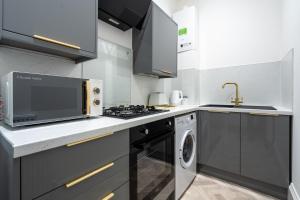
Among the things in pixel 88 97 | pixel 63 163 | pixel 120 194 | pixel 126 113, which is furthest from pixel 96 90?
pixel 120 194

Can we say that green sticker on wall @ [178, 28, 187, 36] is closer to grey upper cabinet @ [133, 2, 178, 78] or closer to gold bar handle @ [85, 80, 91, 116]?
grey upper cabinet @ [133, 2, 178, 78]

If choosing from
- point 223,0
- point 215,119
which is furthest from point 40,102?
point 223,0

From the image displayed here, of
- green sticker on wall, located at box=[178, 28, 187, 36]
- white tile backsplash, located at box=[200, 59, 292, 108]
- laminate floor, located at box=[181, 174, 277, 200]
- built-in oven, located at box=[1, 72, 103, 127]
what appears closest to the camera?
built-in oven, located at box=[1, 72, 103, 127]

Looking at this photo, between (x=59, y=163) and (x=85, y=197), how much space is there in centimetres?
22

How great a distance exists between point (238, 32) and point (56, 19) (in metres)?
2.31

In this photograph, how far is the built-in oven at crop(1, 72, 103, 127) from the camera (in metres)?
0.71

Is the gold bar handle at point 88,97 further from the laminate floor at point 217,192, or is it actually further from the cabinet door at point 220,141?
the cabinet door at point 220,141

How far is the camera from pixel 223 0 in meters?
2.34

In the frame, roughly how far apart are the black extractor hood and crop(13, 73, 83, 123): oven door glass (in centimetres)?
76

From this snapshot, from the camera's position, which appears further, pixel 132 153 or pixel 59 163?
pixel 132 153

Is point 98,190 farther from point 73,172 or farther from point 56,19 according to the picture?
point 56,19

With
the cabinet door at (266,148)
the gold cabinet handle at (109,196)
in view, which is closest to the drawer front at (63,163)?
the gold cabinet handle at (109,196)

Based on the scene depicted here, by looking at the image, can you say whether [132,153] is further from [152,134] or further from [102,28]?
[102,28]

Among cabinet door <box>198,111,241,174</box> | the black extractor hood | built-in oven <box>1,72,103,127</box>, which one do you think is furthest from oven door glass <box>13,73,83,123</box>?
A: cabinet door <box>198,111,241,174</box>
